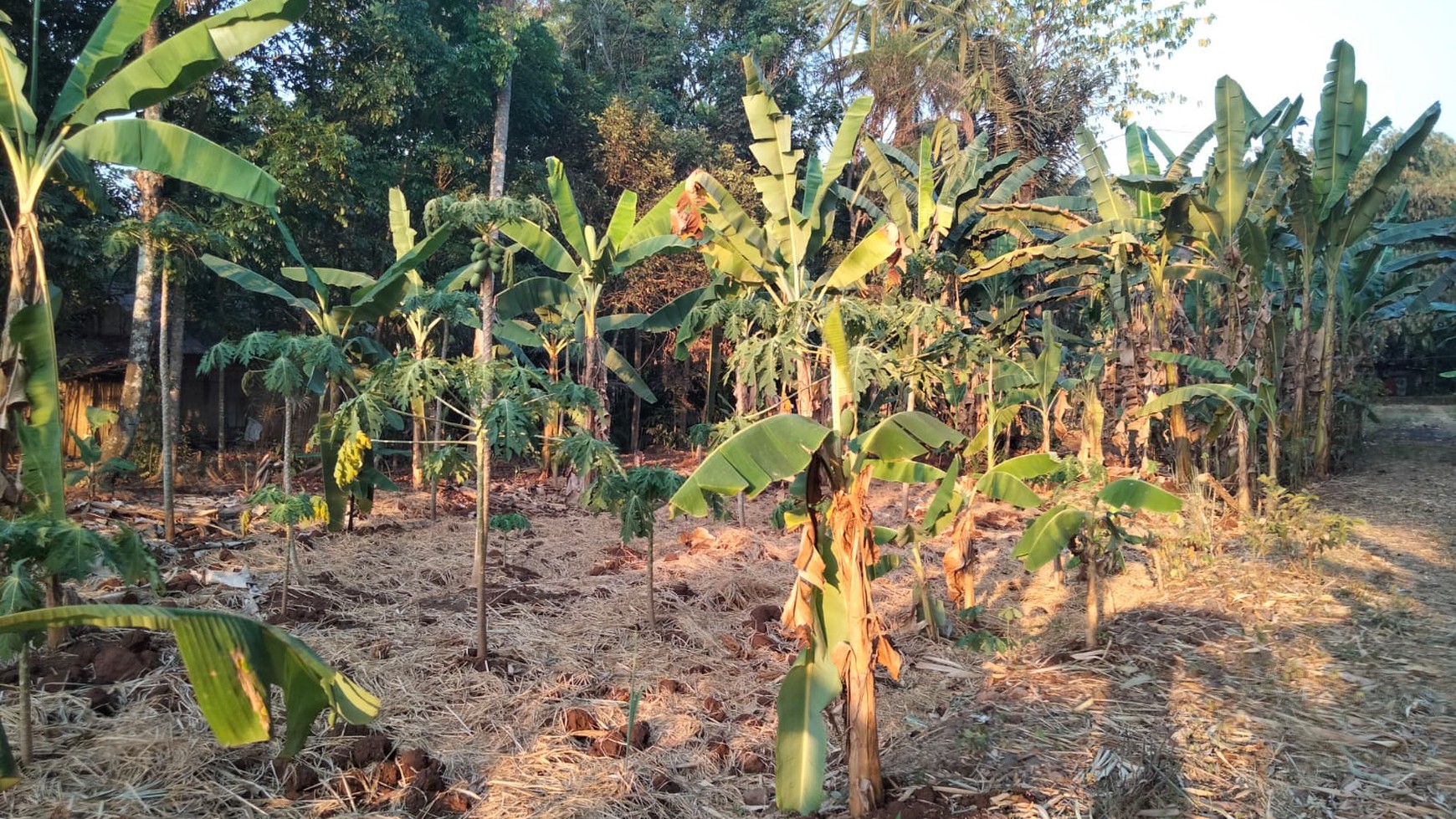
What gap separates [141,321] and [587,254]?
520cm

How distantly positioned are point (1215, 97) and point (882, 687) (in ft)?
26.6

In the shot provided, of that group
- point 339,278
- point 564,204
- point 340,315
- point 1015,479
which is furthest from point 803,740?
point 339,278

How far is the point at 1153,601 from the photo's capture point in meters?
6.40

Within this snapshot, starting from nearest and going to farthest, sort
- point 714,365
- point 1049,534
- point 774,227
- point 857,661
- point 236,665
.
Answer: point 236,665, point 857,661, point 1049,534, point 774,227, point 714,365

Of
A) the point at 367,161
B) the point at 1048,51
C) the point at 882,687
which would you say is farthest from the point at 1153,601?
the point at 1048,51

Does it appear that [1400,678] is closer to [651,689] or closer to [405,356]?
[651,689]

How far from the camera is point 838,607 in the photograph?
11.6 ft

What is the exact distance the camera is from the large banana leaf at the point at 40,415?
4.26m

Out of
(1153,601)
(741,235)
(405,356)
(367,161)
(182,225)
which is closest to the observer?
(405,356)

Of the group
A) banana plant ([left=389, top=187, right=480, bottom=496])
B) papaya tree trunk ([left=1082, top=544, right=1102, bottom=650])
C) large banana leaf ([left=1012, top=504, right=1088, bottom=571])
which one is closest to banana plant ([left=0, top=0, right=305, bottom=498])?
banana plant ([left=389, top=187, right=480, bottom=496])

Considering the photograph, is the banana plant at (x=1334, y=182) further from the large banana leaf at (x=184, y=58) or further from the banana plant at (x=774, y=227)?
the large banana leaf at (x=184, y=58)

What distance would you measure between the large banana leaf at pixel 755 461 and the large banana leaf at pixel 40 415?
3.51 m

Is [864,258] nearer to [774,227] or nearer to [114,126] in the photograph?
[774,227]

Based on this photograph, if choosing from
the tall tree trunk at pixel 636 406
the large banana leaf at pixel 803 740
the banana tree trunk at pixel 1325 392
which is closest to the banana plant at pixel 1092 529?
the large banana leaf at pixel 803 740
